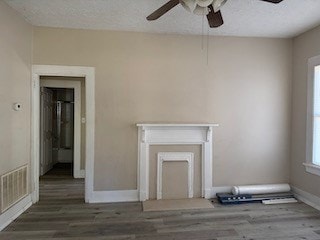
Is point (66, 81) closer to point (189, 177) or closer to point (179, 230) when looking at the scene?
point (189, 177)

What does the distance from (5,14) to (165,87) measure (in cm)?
212

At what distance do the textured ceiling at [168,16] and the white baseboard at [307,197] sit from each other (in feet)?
7.74

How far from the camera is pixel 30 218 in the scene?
110 inches

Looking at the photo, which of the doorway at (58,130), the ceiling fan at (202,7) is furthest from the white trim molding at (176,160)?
the doorway at (58,130)

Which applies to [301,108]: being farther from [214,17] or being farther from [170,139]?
[214,17]

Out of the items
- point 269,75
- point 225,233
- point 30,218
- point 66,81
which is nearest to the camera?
point 225,233

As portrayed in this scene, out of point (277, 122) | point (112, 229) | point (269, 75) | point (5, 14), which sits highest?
point (5, 14)

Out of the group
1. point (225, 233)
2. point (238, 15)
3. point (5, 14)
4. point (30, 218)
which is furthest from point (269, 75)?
point (30, 218)

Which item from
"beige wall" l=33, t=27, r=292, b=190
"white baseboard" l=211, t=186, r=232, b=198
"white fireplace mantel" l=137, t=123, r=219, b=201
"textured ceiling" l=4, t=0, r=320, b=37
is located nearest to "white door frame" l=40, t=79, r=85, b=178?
"beige wall" l=33, t=27, r=292, b=190

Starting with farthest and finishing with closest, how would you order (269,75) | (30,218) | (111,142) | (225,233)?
(269,75)
(111,142)
(30,218)
(225,233)

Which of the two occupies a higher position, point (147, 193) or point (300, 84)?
point (300, 84)

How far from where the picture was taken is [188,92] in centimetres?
348

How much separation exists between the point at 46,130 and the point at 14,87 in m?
2.76

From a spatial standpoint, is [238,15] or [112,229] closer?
[112,229]
